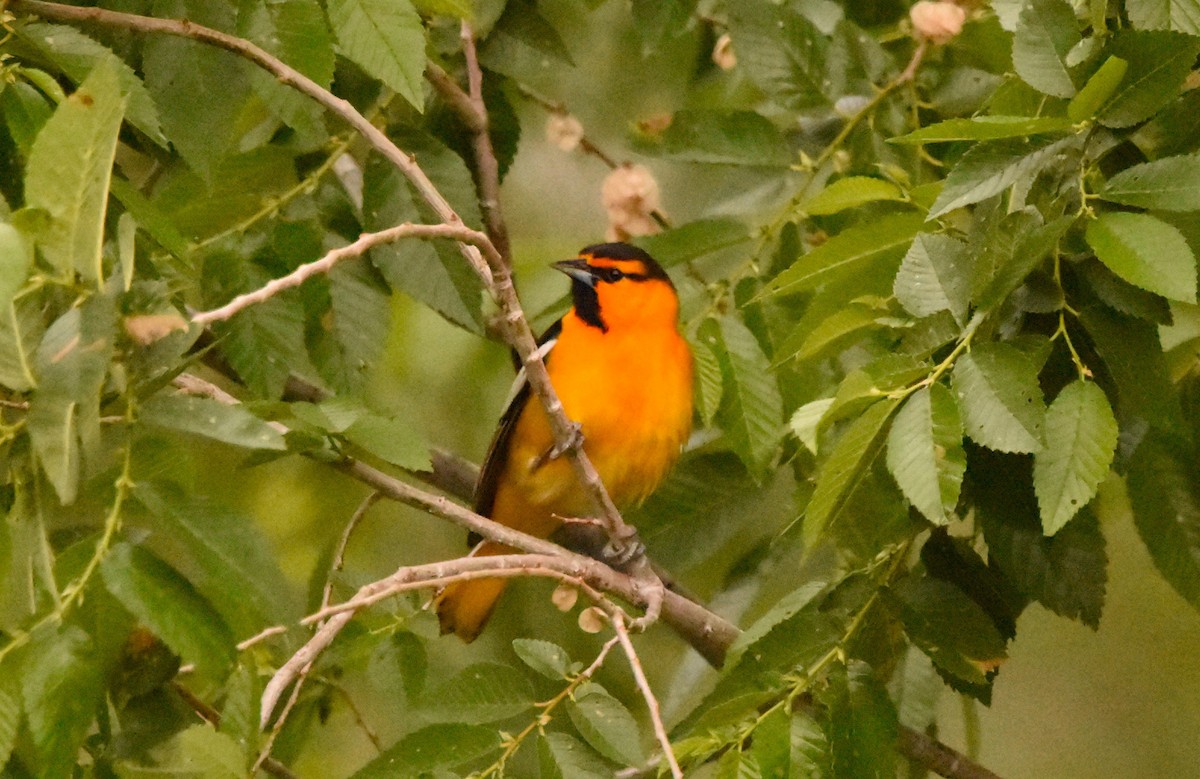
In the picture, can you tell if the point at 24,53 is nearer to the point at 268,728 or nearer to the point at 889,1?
the point at 268,728

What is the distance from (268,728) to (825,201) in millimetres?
917

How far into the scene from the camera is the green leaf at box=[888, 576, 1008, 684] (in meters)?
1.27

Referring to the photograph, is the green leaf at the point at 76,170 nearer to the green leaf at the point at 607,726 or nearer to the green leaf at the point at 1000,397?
the green leaf at the point at 607,726

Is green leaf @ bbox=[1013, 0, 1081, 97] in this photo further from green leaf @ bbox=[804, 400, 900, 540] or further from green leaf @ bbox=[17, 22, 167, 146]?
green leaf @ bbox=[17, 22, 167, 146]

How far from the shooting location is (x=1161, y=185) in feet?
3.61

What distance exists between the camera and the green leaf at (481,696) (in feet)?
4.10

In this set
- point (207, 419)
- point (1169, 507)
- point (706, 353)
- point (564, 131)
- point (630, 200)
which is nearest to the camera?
point (207, 419)

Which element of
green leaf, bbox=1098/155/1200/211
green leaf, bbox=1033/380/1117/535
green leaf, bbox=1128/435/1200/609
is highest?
green leaf, bbox=1098/155/1200/211

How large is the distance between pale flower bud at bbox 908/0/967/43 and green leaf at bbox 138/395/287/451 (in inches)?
44.2

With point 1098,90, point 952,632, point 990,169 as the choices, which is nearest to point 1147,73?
point 1098,90

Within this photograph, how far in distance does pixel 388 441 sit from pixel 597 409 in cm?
90

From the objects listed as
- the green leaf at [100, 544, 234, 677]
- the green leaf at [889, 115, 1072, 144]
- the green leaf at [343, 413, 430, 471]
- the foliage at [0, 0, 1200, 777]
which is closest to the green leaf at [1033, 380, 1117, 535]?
the foliage at [0, 0, 1200, 777]

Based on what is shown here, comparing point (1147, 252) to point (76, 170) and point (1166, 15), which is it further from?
point (76, 170)

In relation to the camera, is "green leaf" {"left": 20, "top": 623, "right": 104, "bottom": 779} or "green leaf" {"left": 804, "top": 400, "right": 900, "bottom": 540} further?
"green leaf" {"left": 804, "top": 400, "right": 900, "bottom": 540}
